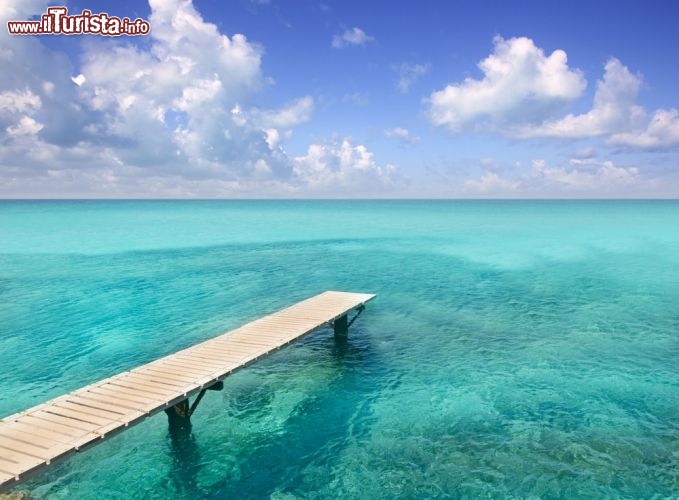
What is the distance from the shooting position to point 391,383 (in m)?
19.2

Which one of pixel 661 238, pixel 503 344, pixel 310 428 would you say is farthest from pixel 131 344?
pixel 661 238

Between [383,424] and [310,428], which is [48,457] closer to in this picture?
[310,428]

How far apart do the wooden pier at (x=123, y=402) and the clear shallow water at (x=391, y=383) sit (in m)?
2.03

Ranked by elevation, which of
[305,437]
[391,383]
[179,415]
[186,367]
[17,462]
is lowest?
[305,437]

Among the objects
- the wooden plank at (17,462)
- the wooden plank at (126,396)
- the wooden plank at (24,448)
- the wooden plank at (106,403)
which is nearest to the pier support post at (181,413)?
the wooden plank at (126,396)

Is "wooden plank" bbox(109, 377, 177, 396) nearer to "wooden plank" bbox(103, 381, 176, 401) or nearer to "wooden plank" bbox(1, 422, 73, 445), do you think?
"wooden plank" bbox(103, 381, 176, 401)

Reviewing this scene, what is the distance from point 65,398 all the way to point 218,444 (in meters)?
4.76

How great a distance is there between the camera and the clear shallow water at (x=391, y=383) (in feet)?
43.4

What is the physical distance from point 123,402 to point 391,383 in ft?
34.5

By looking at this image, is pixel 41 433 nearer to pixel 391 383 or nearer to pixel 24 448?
pixel 24 448

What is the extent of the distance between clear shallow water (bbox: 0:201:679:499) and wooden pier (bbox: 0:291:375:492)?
2.03 metres

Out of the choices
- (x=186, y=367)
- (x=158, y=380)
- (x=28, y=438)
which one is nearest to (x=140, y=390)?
(x=158, y=380)

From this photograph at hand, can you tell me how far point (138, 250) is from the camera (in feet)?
197

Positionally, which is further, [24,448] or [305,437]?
[305,437]
